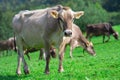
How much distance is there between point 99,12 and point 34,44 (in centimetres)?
6834

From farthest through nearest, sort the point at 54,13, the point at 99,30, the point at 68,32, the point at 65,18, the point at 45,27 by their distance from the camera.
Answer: the point at 99,30 → the point at 45,27 → the point at 54,13 → the point at 65,18 → the point at 68,32

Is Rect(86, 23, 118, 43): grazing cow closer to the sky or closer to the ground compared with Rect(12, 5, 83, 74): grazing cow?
closer to the ground

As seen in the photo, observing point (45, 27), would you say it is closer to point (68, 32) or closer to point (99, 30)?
point (68, 32)

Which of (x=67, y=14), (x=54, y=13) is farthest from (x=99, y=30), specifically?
(x=67, y=14)

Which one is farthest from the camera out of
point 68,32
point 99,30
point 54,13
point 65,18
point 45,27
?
point 99,30

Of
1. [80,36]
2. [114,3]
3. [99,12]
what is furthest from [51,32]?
[114,3]

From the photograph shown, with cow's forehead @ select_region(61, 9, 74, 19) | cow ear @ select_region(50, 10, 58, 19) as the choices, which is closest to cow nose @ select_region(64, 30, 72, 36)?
cow's forehead @ select_region(61, 9, 74, 19)

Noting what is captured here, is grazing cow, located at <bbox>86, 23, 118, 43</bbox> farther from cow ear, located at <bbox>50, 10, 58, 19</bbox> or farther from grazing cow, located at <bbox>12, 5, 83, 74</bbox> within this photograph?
cow ear, located at <bbox>50, 10, 58, 19</bbox>

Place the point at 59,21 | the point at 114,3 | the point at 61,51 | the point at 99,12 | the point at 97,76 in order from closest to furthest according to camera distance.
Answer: the point at 97,76
the point at 59,21
the point at 61,51
the point at 99,12
the point at 114,3

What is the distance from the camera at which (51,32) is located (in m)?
12.0

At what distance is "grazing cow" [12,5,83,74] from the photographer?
11562 millimetres

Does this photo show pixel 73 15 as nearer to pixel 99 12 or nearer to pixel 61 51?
pixel 61 51

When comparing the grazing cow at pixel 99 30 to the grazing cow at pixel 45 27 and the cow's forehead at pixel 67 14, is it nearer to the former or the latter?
the grazing cow at pixel 45 27

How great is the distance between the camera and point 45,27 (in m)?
12.2
